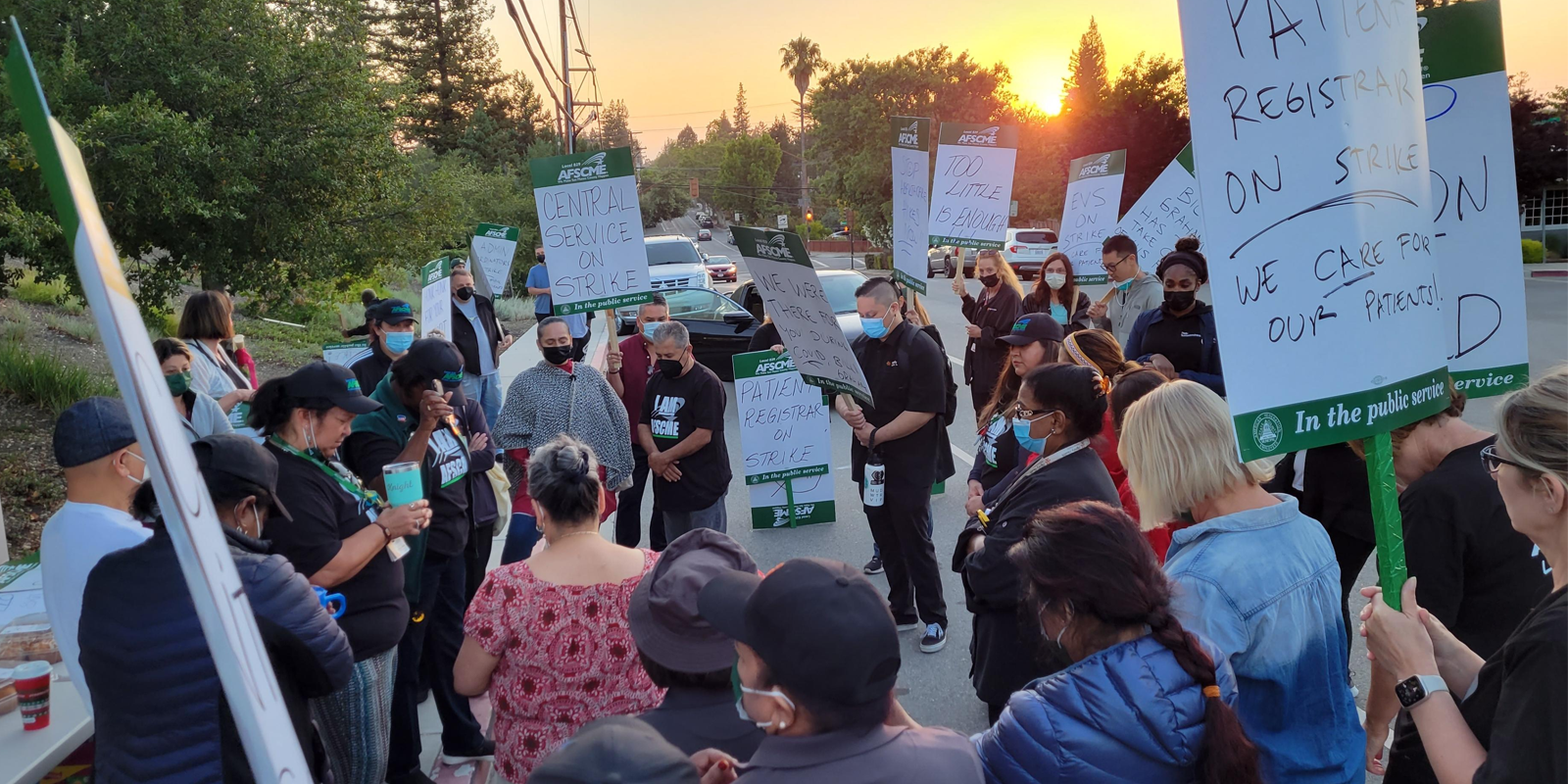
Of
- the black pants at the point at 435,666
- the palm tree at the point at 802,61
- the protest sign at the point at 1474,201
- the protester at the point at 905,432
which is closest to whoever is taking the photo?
the protest sign at the point at 1474,201

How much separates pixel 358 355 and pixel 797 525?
3554 mm

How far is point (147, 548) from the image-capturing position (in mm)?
2262

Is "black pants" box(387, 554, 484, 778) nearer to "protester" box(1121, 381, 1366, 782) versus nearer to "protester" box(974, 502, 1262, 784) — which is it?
"protester" box(974, 502, 1262, 784)

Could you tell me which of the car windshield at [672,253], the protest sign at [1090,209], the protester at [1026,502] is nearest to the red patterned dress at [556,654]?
the protester at [1026,502]

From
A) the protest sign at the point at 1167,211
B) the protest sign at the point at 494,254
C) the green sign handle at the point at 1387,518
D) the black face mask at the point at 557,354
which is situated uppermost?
the protest sign at the point at 494,254

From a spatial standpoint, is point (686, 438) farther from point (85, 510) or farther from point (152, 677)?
point (152, 677)

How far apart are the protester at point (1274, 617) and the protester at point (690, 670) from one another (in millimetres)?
1087

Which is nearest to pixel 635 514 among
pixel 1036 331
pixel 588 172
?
pixel 588 172

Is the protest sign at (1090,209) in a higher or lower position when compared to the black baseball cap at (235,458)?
higher

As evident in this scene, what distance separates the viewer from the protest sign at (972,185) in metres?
8.62

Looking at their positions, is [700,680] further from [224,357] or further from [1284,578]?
[224,357]

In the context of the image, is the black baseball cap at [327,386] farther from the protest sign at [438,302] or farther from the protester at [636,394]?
the protest sign at [438,302]

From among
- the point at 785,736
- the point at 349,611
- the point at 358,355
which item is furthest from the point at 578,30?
the point at 785,736

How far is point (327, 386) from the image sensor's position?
338 centimetres
